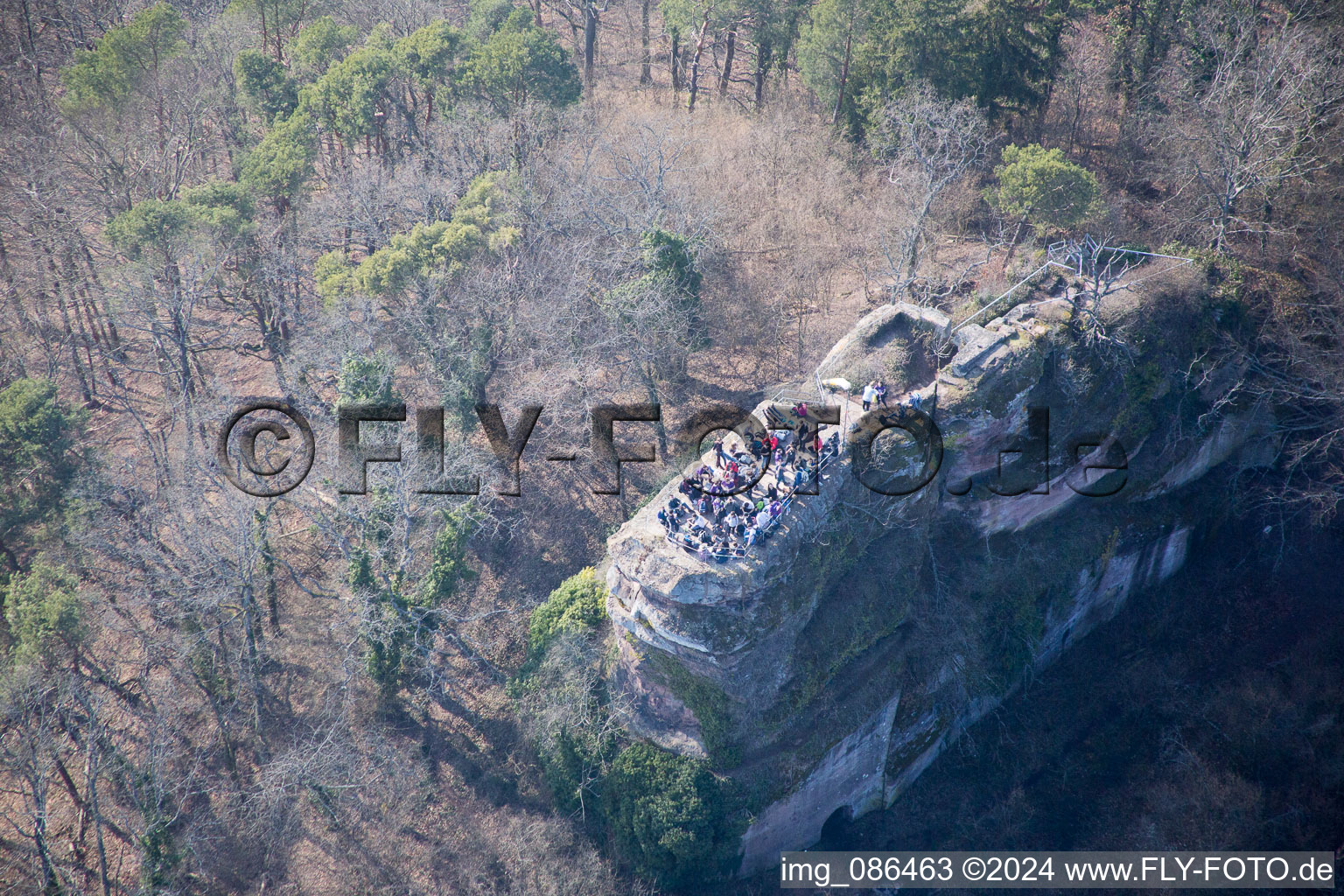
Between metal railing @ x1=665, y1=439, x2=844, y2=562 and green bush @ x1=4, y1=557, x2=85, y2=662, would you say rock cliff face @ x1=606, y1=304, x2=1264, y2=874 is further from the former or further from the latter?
green bush @ x1=4, y1=557, x2=85, y2=662

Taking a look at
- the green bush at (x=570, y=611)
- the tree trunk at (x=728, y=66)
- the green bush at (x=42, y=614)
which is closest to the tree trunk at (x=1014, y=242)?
the tree trunk at (x=728, y=66)

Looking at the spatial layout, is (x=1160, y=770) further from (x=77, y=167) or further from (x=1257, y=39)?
(x=77, y=167)

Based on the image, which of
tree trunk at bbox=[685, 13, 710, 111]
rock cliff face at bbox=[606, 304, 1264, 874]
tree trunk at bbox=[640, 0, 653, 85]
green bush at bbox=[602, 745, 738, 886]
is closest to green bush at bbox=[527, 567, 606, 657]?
rock cliff face at bbox=[606, 304, 1264, 874]

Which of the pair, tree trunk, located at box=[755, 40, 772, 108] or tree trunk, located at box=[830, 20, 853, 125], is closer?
tree trunk, located at box=[830, 20, 853, 125]

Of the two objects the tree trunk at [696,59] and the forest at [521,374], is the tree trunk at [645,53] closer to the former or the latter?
the tree trunk at [696,59]

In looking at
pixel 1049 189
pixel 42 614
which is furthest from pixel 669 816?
pixel 1049 189

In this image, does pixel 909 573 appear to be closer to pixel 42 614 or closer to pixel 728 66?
pixel 42 614

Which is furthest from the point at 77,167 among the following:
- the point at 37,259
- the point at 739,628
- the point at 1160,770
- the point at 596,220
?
the point at 1160,770
